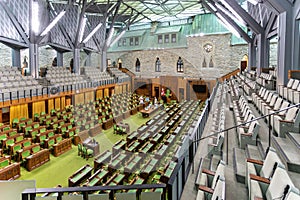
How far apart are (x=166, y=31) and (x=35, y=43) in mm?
15496

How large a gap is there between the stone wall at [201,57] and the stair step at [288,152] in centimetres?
1957

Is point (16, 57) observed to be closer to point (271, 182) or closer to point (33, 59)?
point (33, 59)

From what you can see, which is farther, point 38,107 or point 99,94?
point 99,94

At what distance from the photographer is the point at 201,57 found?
2384cm

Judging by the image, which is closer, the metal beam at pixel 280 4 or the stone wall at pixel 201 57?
the metal beam at pixel 280 4

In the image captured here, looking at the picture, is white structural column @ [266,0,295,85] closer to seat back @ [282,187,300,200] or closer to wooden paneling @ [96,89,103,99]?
seat back @ [282,187,300,200]

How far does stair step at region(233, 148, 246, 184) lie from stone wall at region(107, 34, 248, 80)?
1949 centimetres

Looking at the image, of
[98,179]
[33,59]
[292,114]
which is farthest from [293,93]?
A: [33,59]

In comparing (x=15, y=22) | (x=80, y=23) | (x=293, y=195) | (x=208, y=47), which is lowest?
(x=293, y=195)

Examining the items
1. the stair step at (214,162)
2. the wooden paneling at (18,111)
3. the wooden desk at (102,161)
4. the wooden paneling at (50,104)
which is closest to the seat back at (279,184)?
the stair step at (214,162)

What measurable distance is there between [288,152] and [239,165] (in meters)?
0.81

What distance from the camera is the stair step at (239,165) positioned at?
3.47 metres

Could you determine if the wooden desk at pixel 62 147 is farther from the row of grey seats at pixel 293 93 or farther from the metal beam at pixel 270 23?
the metal beam at pixel 270 23

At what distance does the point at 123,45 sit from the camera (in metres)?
30.1
